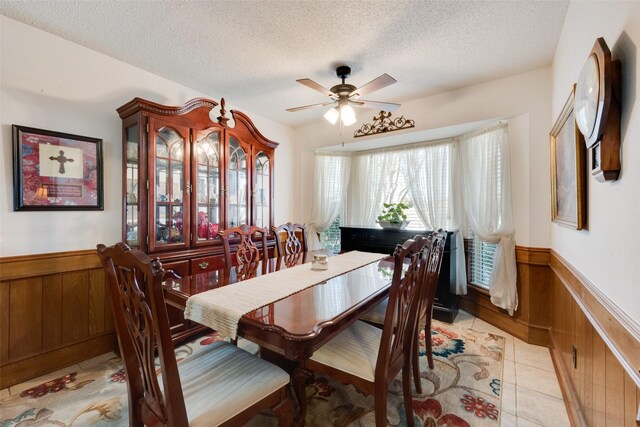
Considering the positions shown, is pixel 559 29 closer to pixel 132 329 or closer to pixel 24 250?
pixel 132 329

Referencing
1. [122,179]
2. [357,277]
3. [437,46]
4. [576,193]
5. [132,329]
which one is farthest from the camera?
[122,179]

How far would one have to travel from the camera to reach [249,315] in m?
1.17

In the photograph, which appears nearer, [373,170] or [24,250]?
[24,250]

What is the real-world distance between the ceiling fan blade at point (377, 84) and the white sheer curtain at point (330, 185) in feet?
5.80

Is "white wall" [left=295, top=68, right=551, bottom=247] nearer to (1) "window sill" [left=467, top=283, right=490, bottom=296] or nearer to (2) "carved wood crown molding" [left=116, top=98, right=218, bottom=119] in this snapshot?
(1) "window sill" [left=467, top=283, right=490, bottom=296]

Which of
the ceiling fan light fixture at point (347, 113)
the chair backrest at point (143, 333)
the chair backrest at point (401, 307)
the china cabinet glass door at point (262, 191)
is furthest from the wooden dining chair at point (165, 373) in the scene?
the china cabinet glass door at point (262, 191)

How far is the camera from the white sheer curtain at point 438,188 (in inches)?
124

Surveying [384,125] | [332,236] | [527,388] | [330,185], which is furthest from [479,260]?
[330,185]

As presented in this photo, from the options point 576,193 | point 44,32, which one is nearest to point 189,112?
point 44,32

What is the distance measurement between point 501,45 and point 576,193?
4.45ft

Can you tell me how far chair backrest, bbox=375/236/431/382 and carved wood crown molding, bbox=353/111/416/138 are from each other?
208cm

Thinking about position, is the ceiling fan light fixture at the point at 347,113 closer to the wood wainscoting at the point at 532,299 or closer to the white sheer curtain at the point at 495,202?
the white sheer curtain at the point at 495,202

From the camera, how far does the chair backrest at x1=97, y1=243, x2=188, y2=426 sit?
2.85 ft

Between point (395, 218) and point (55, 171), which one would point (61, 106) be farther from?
point (395, 218)
